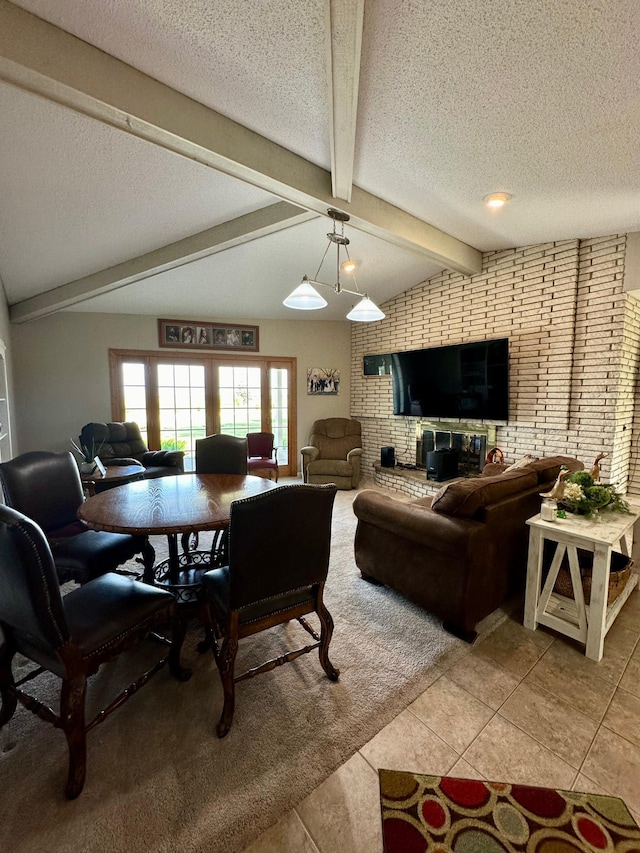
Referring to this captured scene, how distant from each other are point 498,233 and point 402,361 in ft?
6.35

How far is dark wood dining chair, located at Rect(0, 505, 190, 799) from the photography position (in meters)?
1.20

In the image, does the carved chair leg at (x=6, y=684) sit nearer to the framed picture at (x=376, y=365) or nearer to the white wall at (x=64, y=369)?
the white wall at (x=64, y=369)

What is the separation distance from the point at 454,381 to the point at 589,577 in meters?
2.77

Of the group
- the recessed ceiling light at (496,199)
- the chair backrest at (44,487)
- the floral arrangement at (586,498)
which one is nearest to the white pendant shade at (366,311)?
the recessed ceiling light at (496,199)

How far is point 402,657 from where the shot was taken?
1.93 metres

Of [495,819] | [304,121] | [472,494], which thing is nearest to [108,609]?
[495,819]

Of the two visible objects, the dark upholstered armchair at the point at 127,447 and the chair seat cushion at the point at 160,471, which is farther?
the dark upholstered armchair at the point at 127,447

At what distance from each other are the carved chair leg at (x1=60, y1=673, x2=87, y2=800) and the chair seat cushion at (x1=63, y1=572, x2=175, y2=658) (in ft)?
0.36

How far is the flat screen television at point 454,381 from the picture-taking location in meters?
4.05

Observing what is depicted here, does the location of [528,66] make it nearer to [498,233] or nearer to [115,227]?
[498,233]

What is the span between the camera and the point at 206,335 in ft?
18.1

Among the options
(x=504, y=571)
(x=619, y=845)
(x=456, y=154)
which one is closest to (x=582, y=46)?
(x=456, y=154)

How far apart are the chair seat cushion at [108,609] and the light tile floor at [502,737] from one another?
2.73 feet

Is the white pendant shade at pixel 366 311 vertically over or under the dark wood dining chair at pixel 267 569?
over
